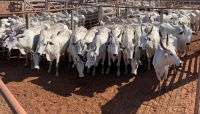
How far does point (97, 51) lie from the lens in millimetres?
9984

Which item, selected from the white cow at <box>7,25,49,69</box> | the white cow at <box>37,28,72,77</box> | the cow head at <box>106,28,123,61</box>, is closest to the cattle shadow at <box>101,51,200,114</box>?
the cow head at <box>106,28,123,61</box>

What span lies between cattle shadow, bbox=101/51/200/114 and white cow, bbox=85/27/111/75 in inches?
56.3

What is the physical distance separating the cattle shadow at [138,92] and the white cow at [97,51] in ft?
4.69

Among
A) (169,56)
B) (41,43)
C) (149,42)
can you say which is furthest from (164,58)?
(41,43)

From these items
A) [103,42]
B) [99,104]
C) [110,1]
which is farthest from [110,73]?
[110,1]

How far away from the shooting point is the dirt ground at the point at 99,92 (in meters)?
8.50

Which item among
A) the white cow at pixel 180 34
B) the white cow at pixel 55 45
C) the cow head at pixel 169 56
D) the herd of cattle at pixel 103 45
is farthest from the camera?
the white cow at pixel 180 34

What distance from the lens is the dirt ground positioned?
8496 millimetres

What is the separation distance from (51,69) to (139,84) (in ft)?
12.1

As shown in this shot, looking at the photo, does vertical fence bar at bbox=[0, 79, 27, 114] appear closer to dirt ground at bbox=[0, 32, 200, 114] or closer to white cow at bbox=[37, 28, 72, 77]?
dirt ground at bbox=[0, 32, 200, 114]

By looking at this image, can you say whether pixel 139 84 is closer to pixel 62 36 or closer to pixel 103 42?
pixel 103 42

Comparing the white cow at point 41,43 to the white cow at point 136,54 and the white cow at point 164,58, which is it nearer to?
the white cow at point 136,54

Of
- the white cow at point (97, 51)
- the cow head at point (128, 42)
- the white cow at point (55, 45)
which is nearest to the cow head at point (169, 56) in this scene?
the cow head at point (128, 42)

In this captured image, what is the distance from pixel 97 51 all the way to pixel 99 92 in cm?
159
